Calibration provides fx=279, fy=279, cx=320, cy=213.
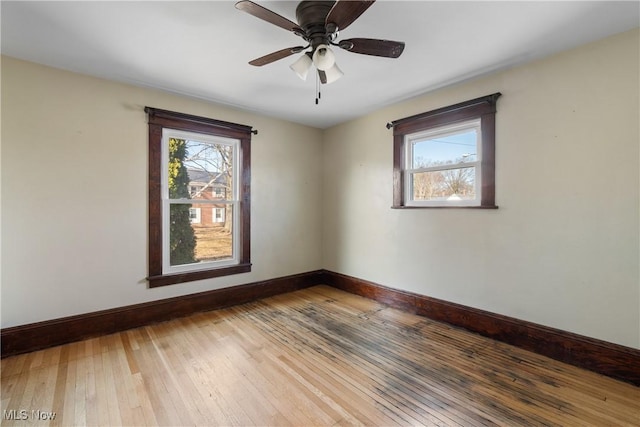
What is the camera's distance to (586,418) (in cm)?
172

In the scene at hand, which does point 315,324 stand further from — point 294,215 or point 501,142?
point 501,142

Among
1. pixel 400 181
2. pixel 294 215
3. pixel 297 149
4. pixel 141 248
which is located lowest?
pixel 141 248

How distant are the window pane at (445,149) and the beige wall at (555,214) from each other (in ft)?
1.00

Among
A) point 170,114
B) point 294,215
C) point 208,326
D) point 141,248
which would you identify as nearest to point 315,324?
point 208,326

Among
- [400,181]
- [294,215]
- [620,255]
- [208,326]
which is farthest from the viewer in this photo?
[294,215]

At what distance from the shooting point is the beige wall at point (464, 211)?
218 centimetres

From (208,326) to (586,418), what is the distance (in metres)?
3.18

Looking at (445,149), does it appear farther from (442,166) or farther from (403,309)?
(403,309)

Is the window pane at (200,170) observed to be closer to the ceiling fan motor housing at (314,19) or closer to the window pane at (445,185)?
the ceiling fan motor housing at (314,19)

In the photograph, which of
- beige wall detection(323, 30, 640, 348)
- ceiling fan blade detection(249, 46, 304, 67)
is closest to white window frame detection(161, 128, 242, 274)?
ceiling fan blade detection(249, 46, 304, 67)

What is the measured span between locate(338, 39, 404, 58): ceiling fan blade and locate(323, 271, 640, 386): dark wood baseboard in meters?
2.60

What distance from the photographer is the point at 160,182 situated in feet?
10.5

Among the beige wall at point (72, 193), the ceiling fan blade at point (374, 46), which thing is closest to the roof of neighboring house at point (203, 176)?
the beige wall at point (72, 193)

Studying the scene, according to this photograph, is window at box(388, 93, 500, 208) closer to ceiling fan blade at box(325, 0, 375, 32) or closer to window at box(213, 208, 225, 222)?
ceiling fan blade at box(325, 0, 375, 32)
